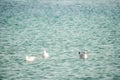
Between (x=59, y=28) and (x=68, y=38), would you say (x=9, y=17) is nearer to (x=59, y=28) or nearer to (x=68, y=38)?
(x=59, y=28)

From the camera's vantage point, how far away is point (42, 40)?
2712cm

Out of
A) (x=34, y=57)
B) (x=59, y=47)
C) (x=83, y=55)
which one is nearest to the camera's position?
(x=34, y=57)

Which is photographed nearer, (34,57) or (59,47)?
(34,57)

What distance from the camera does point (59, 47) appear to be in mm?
24734

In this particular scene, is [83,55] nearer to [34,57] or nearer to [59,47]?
[59,47]

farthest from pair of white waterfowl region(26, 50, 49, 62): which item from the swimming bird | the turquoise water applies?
the swimming bird

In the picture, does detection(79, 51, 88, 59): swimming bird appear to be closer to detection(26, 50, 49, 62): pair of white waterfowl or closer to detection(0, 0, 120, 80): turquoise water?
detection(0, 0, 120, 80): turquoise water

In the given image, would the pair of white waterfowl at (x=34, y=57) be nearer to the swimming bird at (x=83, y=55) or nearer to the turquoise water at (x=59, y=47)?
the turquoise water at (x=59, y=47)

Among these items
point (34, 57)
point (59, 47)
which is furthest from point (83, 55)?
point (34, 57)

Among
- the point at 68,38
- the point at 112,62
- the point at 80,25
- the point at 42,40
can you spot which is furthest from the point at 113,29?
the point at 112,62

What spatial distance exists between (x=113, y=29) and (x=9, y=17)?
53.8ft

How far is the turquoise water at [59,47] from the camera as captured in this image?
1842 cm

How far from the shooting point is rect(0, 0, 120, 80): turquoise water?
18422mm

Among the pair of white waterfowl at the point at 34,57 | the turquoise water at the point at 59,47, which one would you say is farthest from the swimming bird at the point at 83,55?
the pair of white waterfowl at the point at 34,57
